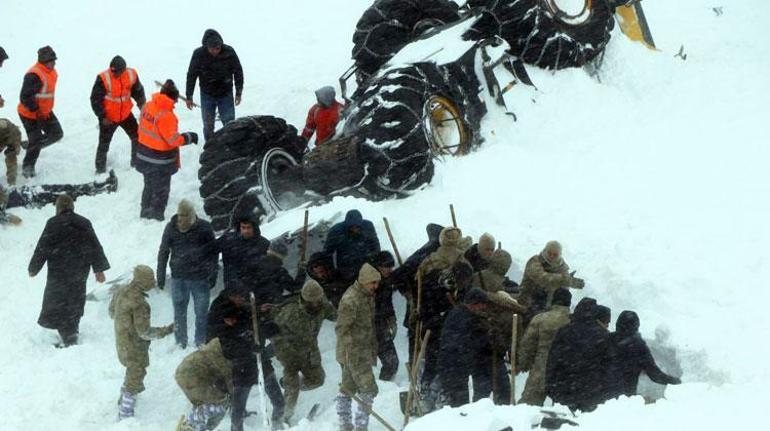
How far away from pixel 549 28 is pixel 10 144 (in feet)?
19.5

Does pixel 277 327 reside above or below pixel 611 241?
above

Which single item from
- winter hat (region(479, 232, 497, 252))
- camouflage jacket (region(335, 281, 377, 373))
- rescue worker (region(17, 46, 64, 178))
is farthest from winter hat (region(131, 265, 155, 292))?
rescue worker (region(17, 46, 64, 178))

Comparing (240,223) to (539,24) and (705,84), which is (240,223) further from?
(705,84)

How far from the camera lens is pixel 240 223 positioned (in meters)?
9.70

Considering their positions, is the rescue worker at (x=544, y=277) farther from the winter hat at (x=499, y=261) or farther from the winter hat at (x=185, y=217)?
the winter hat at (x=185, y=217)

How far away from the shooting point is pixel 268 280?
31.3 ft

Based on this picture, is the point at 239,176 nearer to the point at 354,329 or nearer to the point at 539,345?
the point at 354,329

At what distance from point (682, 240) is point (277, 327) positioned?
3.77 m

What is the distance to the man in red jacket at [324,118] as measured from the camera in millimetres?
12100

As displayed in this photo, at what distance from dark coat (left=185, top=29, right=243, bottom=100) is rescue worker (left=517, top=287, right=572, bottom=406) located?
541 cm

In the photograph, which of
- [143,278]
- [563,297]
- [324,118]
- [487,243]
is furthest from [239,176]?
[563,297]

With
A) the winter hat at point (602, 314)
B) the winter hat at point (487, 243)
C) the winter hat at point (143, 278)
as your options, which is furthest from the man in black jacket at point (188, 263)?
the winter hat at point (602, 314)

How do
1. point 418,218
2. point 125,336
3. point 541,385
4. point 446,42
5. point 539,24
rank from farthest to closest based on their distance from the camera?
point 539,24, point 446,42, point 418,218, point 125,336, point 541,385

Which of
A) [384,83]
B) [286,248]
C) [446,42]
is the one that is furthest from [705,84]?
[286,248]
